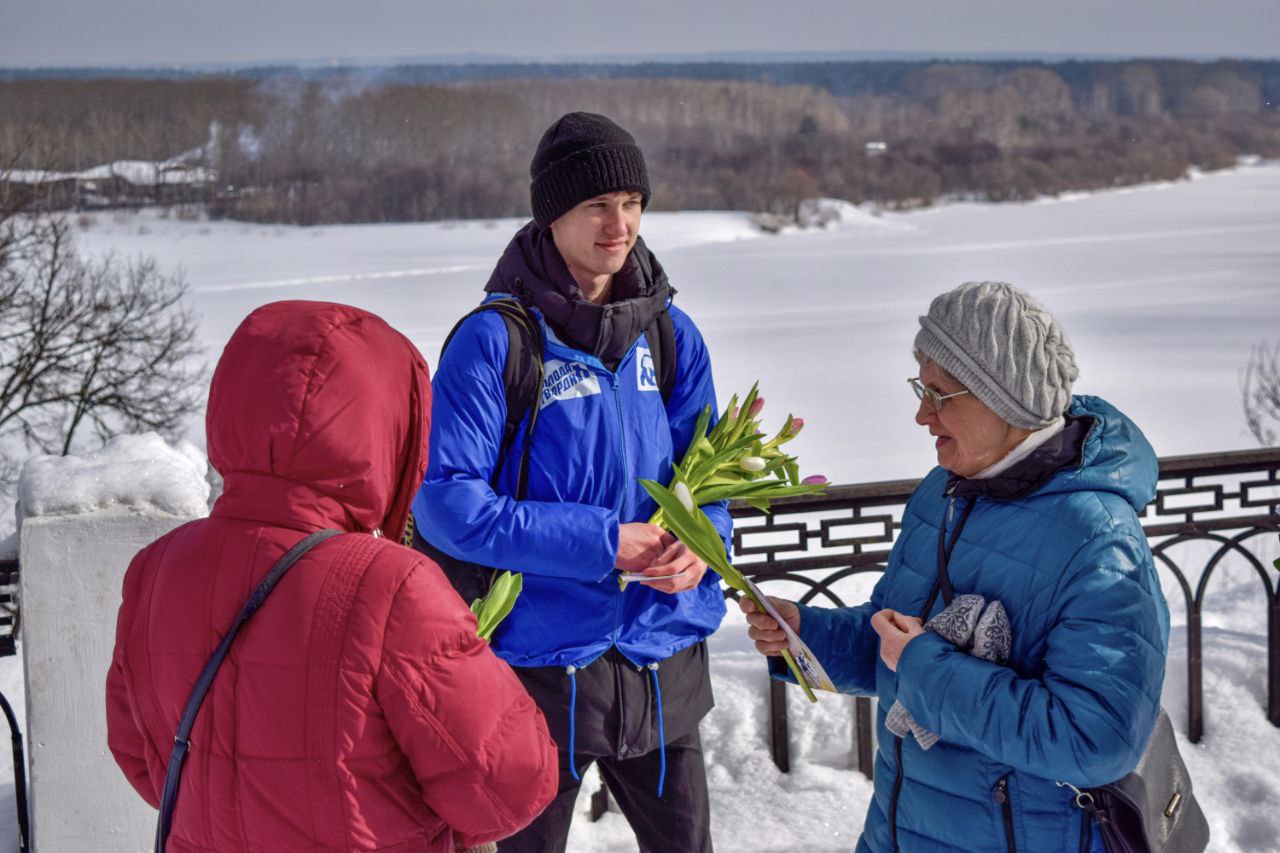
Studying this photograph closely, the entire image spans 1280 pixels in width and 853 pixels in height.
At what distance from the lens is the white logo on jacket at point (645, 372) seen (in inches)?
67.5

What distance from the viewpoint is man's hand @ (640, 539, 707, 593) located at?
1.63 meters

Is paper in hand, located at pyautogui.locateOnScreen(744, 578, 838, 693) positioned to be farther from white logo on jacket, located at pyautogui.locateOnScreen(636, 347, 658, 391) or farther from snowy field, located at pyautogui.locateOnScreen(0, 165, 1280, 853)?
snowy field, located at pyautogui.locateOnScreen(0, 165, 1280, 853)

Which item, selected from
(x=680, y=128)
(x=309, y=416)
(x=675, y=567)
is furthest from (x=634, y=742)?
(x=680, y=128)

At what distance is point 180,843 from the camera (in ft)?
3.67

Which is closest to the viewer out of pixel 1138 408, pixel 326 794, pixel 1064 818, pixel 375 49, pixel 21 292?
pixel 326 794

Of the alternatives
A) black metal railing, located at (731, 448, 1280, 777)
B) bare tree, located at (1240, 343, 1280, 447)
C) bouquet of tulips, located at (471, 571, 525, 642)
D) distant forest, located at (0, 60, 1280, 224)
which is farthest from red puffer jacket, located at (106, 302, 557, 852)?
distant forest, located at (0, 60, 1280, 224)

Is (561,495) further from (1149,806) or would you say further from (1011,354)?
(1149,806)

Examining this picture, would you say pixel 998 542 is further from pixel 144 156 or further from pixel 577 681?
pixel 144 156

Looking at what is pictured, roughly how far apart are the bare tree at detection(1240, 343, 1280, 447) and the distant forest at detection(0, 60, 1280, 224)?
28.9 feet

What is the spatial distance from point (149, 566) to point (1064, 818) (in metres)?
0.90

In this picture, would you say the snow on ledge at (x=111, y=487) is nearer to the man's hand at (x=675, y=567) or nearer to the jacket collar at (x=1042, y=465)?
the man's hand at (x=675, y=567)

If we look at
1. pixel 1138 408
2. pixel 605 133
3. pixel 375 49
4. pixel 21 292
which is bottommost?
pixel 1138 408

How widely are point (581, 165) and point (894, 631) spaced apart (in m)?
0.77

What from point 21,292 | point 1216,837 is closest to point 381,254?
point 21,292
